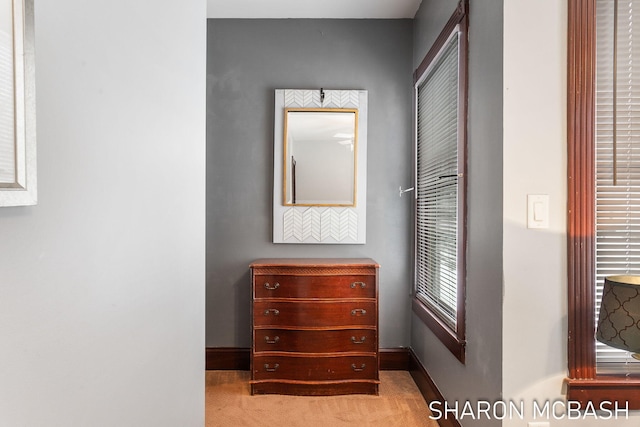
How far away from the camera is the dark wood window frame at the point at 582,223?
164 cm

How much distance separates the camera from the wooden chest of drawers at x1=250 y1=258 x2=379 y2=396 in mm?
2844

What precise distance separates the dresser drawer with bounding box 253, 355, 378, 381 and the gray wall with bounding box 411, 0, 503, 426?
2.42ft

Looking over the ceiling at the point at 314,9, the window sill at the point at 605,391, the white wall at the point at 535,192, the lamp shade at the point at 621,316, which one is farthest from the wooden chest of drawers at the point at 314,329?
the ceiling at the point at 314,9

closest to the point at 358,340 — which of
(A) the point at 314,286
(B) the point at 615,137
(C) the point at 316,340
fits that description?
(C) the point at 316,340

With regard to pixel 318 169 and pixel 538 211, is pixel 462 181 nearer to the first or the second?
pixel 538 211

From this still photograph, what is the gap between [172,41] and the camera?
106cm

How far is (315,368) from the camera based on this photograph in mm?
2840

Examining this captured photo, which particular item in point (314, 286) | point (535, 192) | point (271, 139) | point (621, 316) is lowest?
point (314, 286)

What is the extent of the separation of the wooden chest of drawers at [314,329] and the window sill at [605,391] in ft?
4.50

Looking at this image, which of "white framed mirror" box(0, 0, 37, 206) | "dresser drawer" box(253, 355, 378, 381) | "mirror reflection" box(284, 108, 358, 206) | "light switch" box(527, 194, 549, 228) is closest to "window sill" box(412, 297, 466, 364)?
"dresser drawer" box(253, 355, 378, 381)

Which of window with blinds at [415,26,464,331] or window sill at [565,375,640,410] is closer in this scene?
window sill at [565,375,640,410]

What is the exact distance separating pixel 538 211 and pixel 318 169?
1893 millimetres

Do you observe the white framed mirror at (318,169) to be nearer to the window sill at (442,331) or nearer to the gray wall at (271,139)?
the gray wall at (271,139)

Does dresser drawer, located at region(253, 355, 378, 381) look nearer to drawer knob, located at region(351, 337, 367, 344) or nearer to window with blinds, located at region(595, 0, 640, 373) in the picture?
drawer knob, located at region(351, 337, 367, 344)
